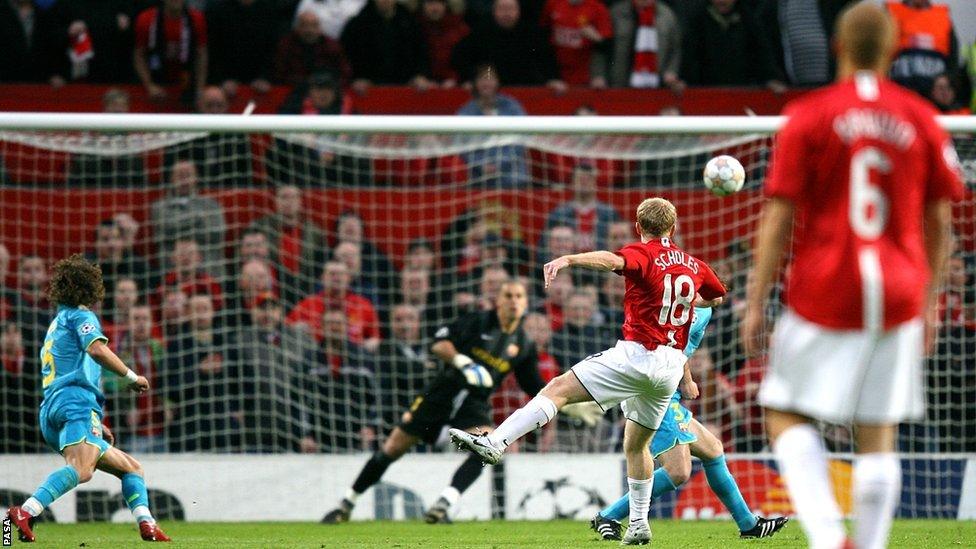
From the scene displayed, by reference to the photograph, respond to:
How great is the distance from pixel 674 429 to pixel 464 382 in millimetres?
2717

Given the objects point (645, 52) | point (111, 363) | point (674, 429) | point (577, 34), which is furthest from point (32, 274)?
point (645, 52)

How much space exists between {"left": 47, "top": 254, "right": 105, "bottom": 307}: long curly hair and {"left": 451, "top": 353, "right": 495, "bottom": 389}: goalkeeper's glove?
3.17 meters

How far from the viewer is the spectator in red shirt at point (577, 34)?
13195 millimetres

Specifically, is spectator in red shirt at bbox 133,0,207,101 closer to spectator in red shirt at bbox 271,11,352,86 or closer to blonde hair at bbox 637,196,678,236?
spectator in red shirt at bbox 271,11,352,86

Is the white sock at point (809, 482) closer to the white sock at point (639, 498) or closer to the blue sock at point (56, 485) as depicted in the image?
the white sock at point (639, 498)

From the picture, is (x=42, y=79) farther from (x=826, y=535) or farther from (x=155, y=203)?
(x=826, y=535)

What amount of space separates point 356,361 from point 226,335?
111 cm

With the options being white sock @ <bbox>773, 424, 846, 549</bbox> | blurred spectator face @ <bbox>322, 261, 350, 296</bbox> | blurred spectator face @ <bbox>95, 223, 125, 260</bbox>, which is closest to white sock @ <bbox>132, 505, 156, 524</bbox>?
blurred spectator face @ <bbox>322, 261, 350, 296</bbox>

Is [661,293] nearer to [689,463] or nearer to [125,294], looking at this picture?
[689,463]

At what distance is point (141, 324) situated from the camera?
35.6 feet

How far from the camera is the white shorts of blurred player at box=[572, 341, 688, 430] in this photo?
7.14 m

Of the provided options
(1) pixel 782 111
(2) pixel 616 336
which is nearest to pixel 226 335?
(2) pixel 616 336

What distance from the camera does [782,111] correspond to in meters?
13.3

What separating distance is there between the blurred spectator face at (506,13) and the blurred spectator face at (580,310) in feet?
10.1
